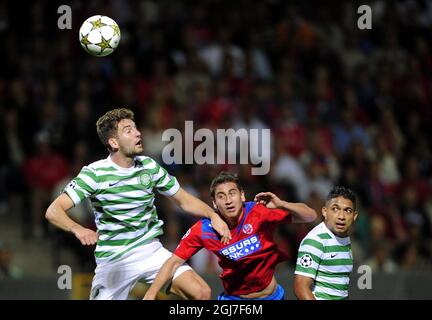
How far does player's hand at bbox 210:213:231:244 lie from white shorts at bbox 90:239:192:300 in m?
0.52

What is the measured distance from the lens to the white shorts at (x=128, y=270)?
26.2 feet

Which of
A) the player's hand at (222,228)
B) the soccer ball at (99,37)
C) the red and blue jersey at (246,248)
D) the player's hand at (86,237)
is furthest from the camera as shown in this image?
the soccer ball at (99,37)

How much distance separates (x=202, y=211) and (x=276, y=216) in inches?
24.1

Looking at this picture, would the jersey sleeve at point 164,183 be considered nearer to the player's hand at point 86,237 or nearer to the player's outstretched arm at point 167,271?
the player's outstretched arm at point 167,271

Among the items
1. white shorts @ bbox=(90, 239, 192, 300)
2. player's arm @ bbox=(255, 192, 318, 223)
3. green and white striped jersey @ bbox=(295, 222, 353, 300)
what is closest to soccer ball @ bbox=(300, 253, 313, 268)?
green and white striped jersey @ bbox=(295, 222, 353, 300)

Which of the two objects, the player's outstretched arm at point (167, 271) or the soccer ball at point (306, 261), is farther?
the player's outstretched arm at point (167, 271)

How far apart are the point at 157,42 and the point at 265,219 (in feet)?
20.4

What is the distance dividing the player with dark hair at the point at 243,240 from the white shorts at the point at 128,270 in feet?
1.23

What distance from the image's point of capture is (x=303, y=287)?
7.19m

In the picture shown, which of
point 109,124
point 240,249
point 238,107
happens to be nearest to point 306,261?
point 240,249

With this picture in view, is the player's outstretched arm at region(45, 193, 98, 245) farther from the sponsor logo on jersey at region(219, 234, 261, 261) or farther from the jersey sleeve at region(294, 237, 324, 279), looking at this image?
the jersey sleeve at region(294, 237, 324, 279)

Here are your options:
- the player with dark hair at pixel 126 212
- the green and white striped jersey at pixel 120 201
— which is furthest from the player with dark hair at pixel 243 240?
the green and white striped jersey at pixel 120 201

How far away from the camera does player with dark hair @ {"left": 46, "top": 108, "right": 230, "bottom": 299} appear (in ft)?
25.7

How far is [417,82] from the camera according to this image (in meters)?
14.7
